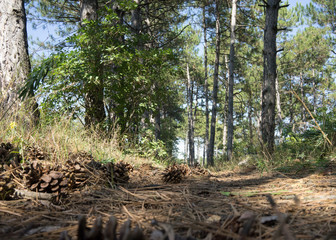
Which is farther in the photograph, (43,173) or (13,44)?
(13,44)

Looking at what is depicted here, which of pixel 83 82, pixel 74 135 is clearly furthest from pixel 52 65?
pixel 74 135

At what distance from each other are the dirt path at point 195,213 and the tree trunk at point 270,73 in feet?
12.0

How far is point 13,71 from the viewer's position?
12.3 ft

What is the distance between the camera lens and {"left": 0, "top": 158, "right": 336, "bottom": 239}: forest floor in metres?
0.89

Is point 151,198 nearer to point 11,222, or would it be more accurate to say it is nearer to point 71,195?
point 71,195

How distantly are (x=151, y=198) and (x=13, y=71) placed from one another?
3.41 meters

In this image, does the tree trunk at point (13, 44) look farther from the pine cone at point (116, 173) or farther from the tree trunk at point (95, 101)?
the pine cone at point (116, 173)

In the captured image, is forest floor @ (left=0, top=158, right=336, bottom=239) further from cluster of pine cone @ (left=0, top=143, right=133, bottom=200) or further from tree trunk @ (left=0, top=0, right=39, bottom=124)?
tree trunk @ (left=0, top=0, right=39, bottom=124)

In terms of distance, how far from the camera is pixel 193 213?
1.22 m

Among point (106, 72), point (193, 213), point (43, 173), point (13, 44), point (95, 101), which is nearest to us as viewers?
point (193, 213)

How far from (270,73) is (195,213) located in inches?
197

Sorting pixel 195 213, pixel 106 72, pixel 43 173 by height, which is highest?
pixel 106 72

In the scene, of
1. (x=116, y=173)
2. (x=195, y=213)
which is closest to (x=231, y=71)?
(x=116, y=173)

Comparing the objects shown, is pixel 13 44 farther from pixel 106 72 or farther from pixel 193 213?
pixel 193 213
